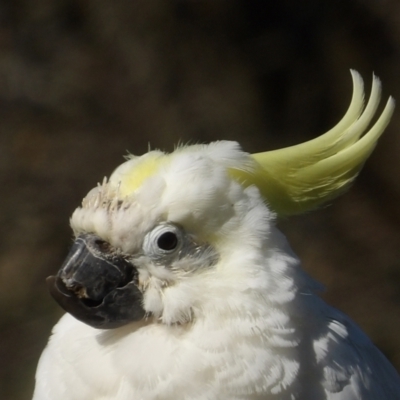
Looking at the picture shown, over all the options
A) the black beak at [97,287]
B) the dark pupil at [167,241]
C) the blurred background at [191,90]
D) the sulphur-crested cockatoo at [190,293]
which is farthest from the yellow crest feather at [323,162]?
the blurred background at [191,90]

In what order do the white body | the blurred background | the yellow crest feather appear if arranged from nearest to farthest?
the white body, the yellow crest feather, the blurred background

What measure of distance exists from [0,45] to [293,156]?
8.35 ft

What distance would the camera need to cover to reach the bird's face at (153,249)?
1061 mm

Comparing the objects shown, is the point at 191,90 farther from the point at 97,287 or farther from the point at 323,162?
the point at 97,287

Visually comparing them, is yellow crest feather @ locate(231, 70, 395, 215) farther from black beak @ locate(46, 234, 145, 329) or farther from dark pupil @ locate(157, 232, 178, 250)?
black beak @ locate(46, 234, 145, 329)

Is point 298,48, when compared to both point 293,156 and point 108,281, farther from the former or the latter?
point 108,281

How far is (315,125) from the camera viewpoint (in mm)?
3373

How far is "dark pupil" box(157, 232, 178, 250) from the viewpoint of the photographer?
1067mm

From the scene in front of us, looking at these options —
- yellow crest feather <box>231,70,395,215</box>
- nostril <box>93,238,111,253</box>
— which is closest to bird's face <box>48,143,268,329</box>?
nostril <box>93,238,111,253</box>

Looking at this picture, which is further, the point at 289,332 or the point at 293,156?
the point at 293,156

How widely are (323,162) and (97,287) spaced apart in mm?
493

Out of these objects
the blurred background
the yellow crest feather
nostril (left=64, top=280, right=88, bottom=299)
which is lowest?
the blurred background

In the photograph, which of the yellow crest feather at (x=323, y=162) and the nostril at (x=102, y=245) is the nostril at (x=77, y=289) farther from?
the yellow crest feather at (x=323, y=162)

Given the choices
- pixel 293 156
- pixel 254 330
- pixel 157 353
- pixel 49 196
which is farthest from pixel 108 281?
pixel 49 196
